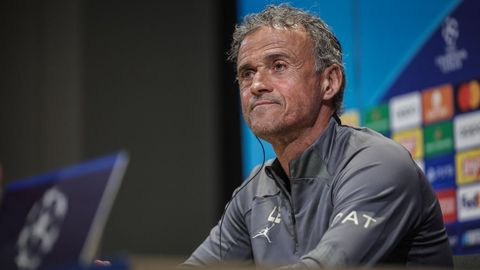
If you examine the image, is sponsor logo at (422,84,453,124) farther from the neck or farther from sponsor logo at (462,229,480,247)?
the neck

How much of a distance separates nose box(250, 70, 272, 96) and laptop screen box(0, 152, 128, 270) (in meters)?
0.60

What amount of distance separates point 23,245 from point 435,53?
5.26 ft

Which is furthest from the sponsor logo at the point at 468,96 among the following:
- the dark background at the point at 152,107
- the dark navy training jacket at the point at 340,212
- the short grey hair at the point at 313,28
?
the dark background at the point at 152,107

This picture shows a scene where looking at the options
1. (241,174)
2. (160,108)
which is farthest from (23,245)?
(160,108)

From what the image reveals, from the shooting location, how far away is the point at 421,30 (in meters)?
2.96

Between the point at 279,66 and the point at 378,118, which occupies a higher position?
the point at 279,66

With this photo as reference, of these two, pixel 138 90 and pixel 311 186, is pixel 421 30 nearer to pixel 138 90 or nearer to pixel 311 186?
pixel 311 186

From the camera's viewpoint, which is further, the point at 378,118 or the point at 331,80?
the point at 378,118

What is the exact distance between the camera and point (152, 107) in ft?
14.8

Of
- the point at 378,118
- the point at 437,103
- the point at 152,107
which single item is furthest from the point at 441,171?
the point at 152,107

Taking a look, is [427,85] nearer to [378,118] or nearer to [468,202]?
[378,118]

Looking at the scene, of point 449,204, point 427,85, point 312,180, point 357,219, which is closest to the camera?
point 357,219

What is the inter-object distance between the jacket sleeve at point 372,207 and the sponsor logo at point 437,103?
3.63ft

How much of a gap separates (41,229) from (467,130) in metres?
1.48
